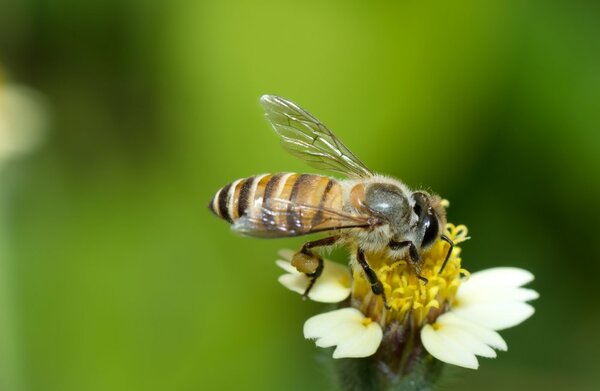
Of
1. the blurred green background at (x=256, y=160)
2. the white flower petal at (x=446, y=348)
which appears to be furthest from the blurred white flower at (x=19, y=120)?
the white flower petal at (x=446, y=348)

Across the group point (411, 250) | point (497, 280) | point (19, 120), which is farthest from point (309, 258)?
point (19, 120)

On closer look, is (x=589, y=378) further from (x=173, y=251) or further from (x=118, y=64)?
(x=118, y=64)

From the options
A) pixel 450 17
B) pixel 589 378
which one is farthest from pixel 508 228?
pixel 450 17

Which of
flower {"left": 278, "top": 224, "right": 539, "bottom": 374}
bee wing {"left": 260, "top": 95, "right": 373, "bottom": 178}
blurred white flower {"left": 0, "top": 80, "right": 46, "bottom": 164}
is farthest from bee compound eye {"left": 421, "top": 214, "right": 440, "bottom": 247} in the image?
blurred white flower {"left": 0, "top": 80, "right": 46, "bottom": 164}

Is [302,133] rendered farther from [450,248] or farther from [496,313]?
[496,313]

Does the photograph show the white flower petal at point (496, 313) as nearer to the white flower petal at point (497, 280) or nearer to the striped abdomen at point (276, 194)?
the white flower petal at point (497, 280)

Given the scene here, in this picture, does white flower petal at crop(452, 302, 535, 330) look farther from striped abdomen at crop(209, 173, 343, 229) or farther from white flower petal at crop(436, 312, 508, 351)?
striped abdomen at crop(209, 173, 343, 229)

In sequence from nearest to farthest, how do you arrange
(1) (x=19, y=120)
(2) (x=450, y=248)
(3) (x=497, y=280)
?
(2) (x=450, y=248) → (3) (x=497, y=280) → (1) (x=19, y=120)
